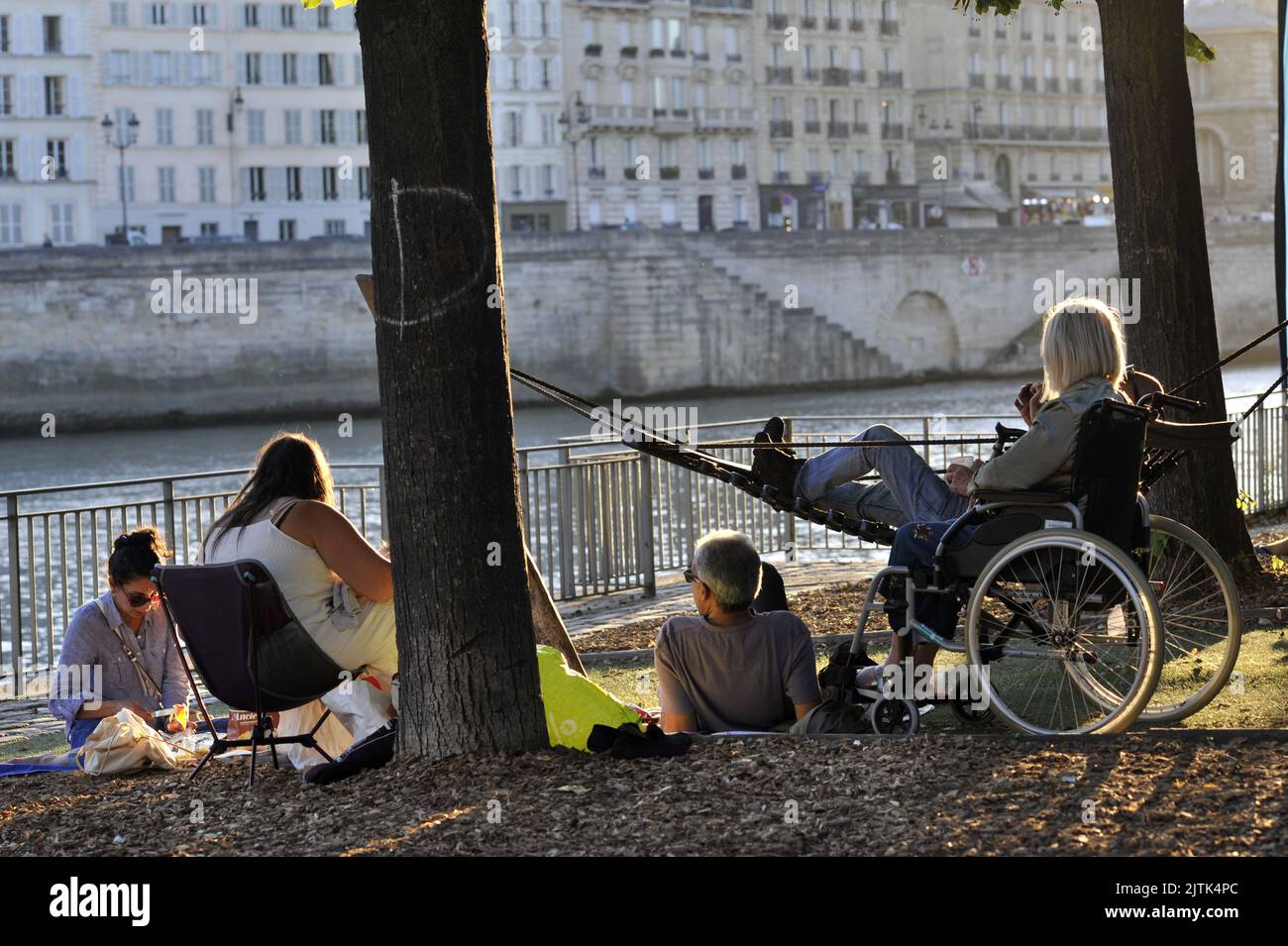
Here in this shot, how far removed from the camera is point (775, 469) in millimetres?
5961

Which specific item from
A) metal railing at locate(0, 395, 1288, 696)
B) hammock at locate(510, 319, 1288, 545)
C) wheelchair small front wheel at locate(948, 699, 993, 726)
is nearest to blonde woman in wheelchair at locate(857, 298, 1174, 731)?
wheelchair small front wheel at locate(948, 699, 993, 726)

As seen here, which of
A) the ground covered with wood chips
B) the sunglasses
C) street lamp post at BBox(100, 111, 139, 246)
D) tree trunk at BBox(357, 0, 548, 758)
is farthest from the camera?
street lamp post at BBox(100, 111, 139, 246)

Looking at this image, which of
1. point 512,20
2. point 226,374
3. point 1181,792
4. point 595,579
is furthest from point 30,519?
point 512,20

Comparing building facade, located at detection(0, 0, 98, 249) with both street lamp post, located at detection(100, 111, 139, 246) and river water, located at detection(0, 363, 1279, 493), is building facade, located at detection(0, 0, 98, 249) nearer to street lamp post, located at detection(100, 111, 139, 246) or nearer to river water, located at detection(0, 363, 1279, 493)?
street lamp post, located at detection(100, 111, 139, 246)

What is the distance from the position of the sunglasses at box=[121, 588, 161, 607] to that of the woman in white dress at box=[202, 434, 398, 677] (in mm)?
894

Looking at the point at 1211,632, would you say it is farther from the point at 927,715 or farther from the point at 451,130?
the point at 451,130

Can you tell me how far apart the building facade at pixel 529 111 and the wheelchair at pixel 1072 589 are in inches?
2270

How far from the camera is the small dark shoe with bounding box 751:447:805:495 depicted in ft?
19.6

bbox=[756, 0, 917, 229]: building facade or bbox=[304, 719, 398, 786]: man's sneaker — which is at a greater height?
bbox=[756, 0, 917, 229]: building facade

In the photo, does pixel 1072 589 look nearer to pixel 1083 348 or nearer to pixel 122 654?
pixel 1083 348

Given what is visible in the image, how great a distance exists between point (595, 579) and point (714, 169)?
58454 millimetres

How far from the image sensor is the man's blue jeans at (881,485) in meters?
5.45

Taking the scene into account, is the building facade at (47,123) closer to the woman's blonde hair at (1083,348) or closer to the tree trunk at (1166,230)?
the tree trunk at (1166,230)

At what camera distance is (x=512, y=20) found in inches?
2491
